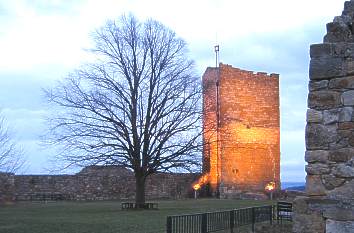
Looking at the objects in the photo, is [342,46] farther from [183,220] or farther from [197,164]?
[197,164]

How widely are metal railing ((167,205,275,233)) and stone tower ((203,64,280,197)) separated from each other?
23267 millimetres

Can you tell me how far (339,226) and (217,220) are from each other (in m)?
7.58

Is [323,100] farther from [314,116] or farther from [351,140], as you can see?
[351,140]

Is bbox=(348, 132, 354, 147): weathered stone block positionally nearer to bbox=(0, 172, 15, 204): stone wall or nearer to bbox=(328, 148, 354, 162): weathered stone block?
bbox=(328, 148, 354, 162): weathered stone block

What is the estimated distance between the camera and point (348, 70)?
6359 millimetres

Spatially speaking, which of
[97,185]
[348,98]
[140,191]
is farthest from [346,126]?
[97,185]

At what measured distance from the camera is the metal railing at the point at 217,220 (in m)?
11.8

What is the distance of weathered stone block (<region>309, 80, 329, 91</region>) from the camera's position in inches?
255

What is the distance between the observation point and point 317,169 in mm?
6355

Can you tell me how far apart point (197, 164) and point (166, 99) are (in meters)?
3.69

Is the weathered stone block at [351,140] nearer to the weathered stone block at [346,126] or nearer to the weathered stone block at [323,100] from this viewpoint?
the weathered stone block at [346,126]

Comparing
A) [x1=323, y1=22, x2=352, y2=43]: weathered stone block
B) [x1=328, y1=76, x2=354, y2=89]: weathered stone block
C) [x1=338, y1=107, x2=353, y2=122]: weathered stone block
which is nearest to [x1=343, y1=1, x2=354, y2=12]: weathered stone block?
[x1=323, y1=22, x2=352, y2=43]: weathered stone block

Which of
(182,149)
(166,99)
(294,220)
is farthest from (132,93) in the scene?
(294,220)

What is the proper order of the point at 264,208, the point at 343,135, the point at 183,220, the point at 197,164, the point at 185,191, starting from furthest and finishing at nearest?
the point at 185,191, the point at 197,164, the point at 264,208, the point at 183,220, the point at 343,135
